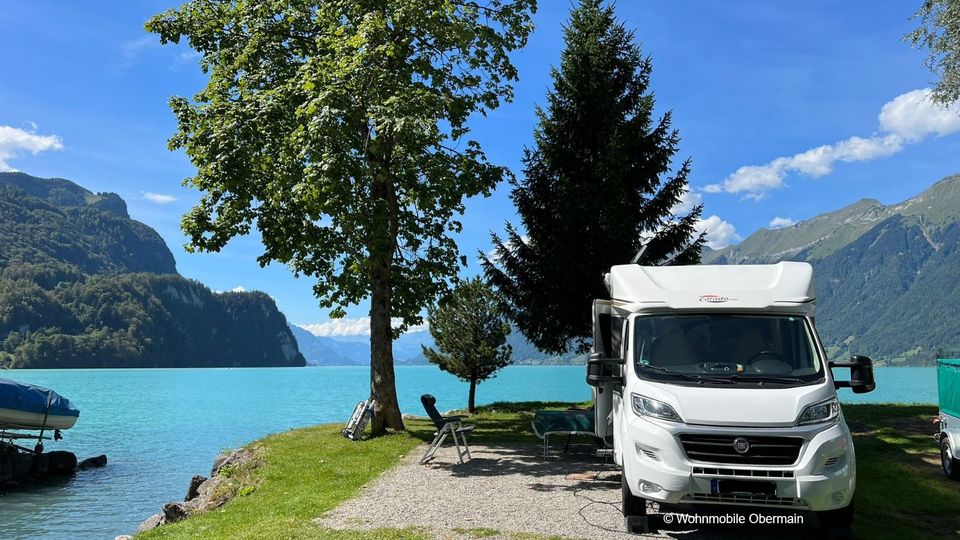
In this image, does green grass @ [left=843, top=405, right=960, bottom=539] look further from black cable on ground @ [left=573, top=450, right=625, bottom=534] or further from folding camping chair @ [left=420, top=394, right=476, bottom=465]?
folding camping chair @ [left=420, top=394, right=476, bottom=465]

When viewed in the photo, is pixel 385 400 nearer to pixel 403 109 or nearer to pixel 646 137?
A: pixel 403 109

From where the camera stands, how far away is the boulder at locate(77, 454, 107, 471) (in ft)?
100

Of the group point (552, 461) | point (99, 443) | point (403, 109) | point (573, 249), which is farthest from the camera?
point (99, 443)

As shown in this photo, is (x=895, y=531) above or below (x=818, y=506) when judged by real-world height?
below

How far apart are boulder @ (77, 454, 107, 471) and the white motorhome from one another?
1190 inches

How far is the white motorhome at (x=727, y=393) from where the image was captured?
7078mm

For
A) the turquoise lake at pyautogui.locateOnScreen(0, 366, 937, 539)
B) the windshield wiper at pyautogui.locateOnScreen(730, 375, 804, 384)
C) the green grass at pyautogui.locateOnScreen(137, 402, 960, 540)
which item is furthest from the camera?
the turquoise lake at pyautogui.locateOnScreen(0, 366, 937, 539)

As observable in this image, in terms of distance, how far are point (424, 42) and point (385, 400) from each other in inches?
409

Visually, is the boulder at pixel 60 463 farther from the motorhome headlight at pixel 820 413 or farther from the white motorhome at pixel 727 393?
the motorhome headlight at pixel 820 413

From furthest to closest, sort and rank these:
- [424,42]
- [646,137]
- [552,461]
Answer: [646,137]
[424,42]
[552,461]

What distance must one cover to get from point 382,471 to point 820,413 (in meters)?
8.84

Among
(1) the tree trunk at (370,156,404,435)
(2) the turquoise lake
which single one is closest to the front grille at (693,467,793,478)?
(1) the tree trunk at (370,156,404,435)

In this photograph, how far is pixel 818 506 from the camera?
7016 millimetres

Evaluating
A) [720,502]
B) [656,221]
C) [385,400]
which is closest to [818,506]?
[720,502]
